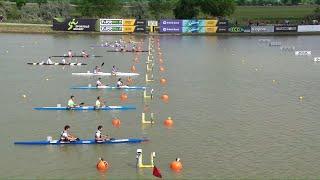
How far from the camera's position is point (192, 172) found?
66.7ft

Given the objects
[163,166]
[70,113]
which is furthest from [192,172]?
[70,113]

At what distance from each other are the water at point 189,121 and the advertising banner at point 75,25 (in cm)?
2480

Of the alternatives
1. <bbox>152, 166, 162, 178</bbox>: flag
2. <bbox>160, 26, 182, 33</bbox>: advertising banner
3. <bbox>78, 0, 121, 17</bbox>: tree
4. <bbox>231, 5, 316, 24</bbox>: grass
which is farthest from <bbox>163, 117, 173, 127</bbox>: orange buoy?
<bbox>231, 5, 316, 24</bbox>: grass

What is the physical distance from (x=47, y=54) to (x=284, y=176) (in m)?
38.8

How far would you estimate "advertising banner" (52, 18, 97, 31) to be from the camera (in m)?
77.3

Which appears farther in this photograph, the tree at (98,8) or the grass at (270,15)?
the grass at (270,15)

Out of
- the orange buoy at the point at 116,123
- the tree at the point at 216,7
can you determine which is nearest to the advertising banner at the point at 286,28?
the tree at the point at 216,7

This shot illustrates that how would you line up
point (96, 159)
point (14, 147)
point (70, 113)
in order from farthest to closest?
1. point (70, 113)
2. point (14, 147)
3. point (96, 159)

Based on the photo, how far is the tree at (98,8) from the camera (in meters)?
86.8

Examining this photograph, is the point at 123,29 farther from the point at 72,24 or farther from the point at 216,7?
the point at 216,7

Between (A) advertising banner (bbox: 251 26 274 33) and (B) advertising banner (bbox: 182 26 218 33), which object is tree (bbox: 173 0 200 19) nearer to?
(B) advertising banner (bbox: 182 26 218 33)

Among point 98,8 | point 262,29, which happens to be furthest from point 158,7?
point 262,29

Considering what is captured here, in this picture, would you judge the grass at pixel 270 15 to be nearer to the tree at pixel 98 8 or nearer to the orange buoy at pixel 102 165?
the tree at pixel 98 8

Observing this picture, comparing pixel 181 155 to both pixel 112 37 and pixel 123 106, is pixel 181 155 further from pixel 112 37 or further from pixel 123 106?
pixel 112 37
